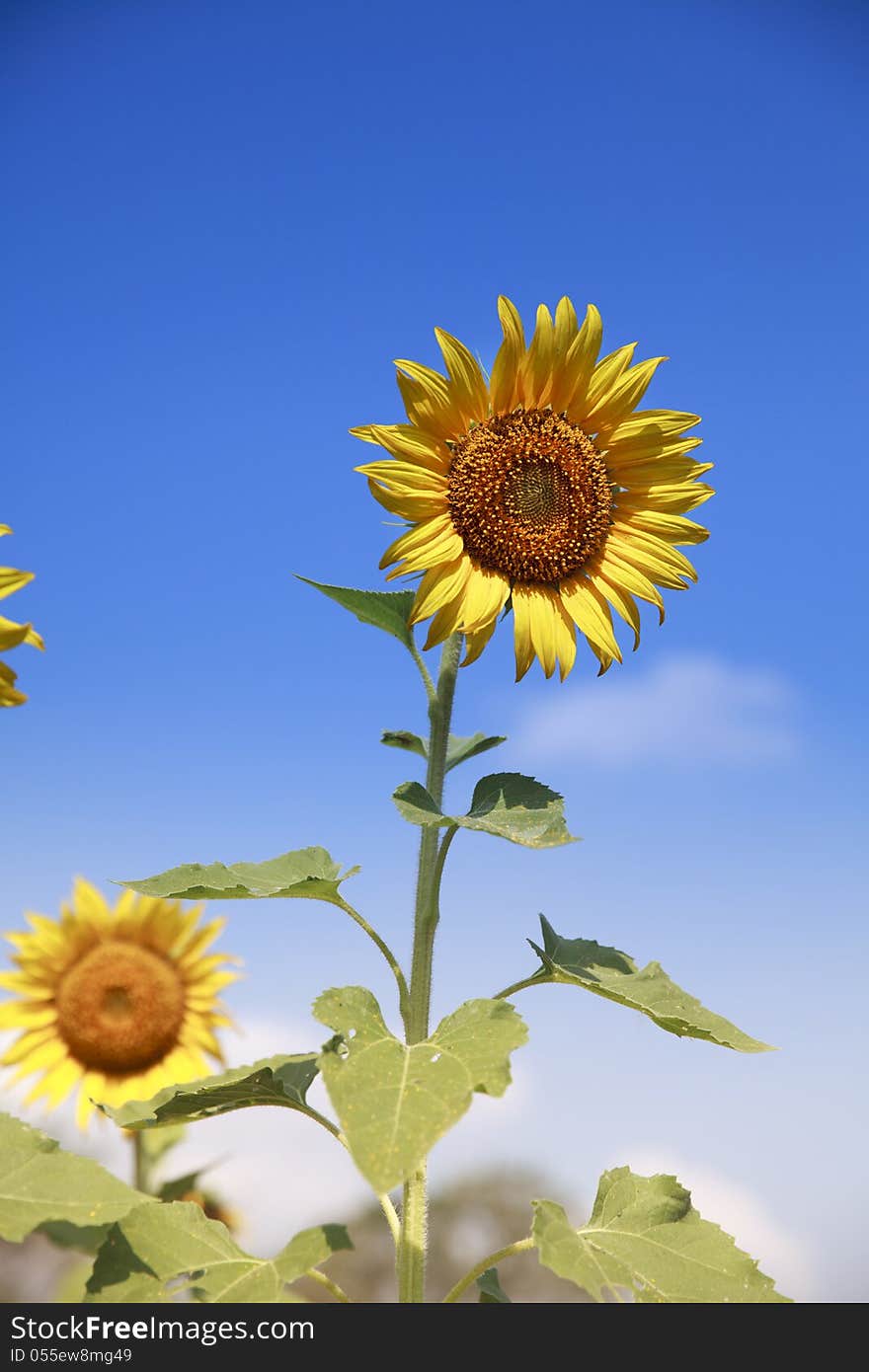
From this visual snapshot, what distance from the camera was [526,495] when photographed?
3832mm

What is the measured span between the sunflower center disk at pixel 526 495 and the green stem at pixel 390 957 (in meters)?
1.17

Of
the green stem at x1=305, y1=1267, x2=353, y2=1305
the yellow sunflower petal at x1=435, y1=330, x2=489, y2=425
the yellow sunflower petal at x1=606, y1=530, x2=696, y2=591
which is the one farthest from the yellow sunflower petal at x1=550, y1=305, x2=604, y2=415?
the green stem at x1=305, y1=1267, x2=353, y2=1305

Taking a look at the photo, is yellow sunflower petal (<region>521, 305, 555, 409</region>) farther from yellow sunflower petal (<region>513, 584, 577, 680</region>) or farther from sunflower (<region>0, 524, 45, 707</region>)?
sunflower (<region>0, 524, 45, 707</region>)

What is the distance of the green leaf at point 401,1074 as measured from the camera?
103 inches

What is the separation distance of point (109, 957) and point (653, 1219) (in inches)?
150

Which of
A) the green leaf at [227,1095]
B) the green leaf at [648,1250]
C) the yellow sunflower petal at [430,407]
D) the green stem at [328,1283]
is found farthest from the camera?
the yellow sunflower petal at [430,407]

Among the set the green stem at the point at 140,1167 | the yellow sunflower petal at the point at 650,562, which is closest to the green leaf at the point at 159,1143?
the green stem at the point at 140,1167

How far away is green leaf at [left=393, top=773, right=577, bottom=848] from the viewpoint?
10.4 ft

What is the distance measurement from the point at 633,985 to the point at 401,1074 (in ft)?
2.93

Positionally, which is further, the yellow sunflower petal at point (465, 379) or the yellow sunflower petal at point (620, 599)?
the yellow sunflower petal at point (620, 599)

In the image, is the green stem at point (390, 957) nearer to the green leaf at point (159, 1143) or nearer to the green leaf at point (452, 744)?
the green leaf at point (452, 744)

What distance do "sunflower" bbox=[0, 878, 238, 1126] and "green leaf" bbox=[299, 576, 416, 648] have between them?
11.3ft

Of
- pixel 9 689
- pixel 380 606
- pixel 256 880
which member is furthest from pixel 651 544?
pixel 9 689
